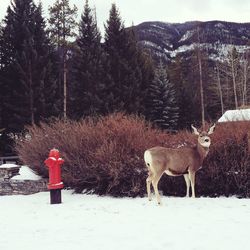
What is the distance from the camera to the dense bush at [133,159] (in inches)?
452

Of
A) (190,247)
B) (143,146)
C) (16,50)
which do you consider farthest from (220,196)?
(16,50)

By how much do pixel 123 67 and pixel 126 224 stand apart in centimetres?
2951

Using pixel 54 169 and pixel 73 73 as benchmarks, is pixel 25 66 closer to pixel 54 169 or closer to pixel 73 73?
pixel 73 73

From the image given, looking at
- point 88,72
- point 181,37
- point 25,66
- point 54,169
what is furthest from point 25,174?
point 181,37

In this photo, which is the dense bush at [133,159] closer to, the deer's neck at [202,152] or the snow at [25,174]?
the deer's neck at [202,152]

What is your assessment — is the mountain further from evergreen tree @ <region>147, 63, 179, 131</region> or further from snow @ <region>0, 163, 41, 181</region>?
snow @ <region>0, 163, 41, 181</region>

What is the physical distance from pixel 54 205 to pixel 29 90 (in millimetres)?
20727

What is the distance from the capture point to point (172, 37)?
113 m

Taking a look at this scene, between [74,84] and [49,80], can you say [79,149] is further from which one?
[74,84]

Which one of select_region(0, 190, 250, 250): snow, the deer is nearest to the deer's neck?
the deer

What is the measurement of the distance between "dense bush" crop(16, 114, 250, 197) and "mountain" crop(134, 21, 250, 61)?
6256 cm

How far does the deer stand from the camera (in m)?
10.5

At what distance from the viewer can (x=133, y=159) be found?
12.0 metres

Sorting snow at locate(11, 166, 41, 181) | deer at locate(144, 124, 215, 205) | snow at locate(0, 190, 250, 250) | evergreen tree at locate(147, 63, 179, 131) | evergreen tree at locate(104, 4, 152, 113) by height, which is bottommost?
snow at locate(0, 190, 250, 250)
